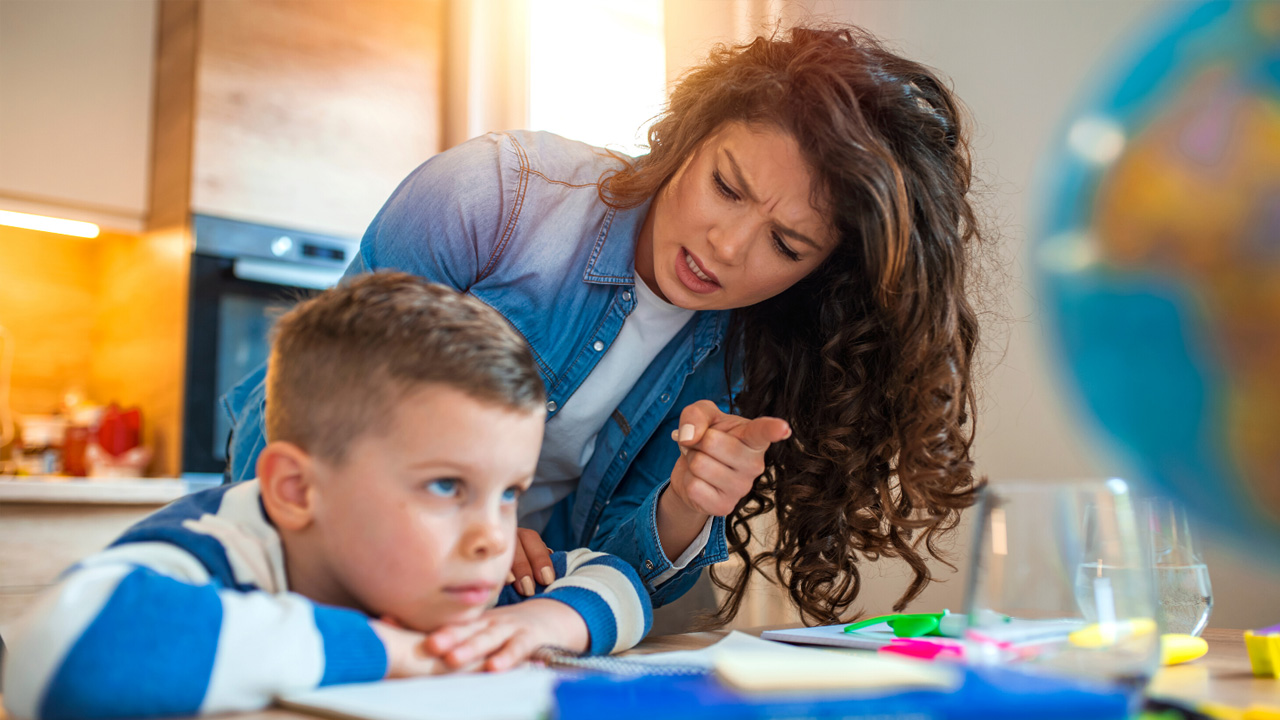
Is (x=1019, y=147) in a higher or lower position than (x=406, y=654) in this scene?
higher

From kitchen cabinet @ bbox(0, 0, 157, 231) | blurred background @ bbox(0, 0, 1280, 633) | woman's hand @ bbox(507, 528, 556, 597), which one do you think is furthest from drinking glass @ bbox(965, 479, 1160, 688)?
kitchen cabinet @ bbox(0, 0, 157, 231)

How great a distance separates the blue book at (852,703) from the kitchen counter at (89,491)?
72.1 inches

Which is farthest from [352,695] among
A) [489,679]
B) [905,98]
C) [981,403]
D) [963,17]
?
[963,17]

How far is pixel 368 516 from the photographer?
0.61 meters

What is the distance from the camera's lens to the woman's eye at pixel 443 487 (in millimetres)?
622

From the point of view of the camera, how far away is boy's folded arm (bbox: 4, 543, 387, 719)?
46 cm

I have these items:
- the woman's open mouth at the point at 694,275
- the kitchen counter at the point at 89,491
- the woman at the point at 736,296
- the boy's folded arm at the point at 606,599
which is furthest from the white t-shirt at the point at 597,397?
the kitchen counter at the point at 89,491

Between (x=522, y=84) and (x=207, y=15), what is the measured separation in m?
0.89

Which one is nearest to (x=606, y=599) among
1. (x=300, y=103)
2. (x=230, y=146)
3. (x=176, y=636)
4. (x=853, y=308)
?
Answer: (x=176, y=636)

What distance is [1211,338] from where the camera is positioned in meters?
1.03

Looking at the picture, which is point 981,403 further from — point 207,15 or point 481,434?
point 207,15

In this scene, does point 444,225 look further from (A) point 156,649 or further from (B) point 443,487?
(A) point 156,649

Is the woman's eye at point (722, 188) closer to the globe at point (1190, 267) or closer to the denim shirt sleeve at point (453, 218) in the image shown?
the denim shirt sleeve at point (453, 218)

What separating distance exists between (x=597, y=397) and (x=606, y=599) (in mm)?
476
